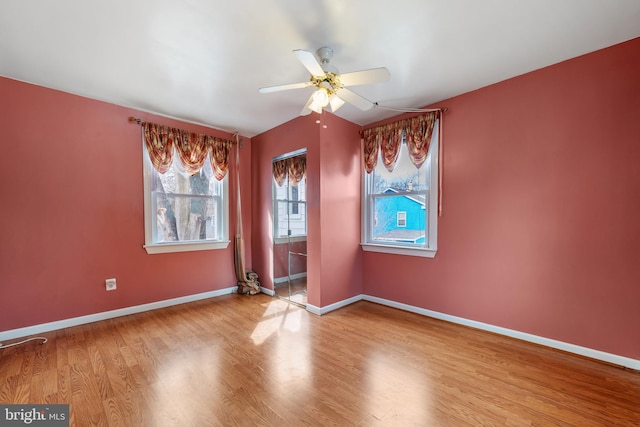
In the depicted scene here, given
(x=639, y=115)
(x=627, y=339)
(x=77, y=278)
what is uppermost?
(x=639, y=115)

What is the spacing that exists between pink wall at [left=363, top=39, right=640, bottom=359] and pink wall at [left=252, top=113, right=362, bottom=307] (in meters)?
1.13

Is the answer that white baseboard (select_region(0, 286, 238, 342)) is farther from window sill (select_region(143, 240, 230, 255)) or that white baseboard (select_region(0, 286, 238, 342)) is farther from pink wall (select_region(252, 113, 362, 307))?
pink wall (select_region(252, 113, 362, 307))

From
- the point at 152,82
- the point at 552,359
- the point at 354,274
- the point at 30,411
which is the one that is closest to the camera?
the point at 30,411

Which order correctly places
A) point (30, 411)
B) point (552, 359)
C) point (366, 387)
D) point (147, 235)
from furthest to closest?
point (147, 235) < point (552, 359) < point (366, 387) < point (30, 411)

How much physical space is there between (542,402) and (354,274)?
Result: 227 centimetres

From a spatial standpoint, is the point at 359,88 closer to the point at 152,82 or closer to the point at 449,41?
the point at 449,41

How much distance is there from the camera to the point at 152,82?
2.62 m

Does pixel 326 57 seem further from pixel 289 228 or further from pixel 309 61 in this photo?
pixel 289 228

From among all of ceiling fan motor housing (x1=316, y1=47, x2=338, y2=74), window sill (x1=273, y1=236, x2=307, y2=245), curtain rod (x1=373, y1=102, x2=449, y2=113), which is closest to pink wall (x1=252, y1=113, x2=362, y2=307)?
window sill (x1=273, y1=236, x2=307, y2=245)

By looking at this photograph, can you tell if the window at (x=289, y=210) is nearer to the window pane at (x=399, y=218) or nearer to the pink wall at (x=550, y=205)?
the window pane at (x=399, y=218)

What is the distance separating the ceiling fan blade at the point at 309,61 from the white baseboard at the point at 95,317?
3370mm

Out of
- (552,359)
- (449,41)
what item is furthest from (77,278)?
(552,359)

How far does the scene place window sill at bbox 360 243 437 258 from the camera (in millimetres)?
3160

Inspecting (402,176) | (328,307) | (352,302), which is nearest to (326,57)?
(402,176)
